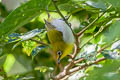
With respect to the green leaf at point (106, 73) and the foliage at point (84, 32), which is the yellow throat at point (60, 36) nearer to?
the foliage at point (84, 32)

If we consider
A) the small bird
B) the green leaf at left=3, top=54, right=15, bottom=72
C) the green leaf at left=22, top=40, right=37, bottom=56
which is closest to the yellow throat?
the small bird

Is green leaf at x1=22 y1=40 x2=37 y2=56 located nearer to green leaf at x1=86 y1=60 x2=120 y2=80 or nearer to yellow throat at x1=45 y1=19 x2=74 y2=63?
yellow throat at x1=45 y1=19 x2=74 y2=63

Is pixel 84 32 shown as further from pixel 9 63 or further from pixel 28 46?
pixel 9 63

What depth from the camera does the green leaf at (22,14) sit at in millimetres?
439

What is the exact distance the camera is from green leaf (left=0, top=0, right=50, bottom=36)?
439 millimetres

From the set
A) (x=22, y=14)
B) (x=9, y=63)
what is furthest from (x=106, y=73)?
(x=9, y=63)

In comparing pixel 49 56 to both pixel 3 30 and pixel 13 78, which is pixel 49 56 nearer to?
pixel 13 78

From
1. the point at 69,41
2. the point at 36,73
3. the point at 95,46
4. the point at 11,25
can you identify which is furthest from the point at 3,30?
the point at 36,73

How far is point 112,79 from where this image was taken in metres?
0.34

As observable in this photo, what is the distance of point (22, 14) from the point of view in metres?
0.46

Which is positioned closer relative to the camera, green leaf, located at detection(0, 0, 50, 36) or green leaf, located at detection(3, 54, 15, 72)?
green leaf, located at detection(0, 0, 50, 36)

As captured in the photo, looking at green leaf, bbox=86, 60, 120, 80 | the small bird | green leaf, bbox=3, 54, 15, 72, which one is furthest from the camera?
green leaf, bbox=3, 54, 15, 72

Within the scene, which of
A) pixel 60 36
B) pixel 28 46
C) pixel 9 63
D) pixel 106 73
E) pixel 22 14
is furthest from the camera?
pixel 9 63

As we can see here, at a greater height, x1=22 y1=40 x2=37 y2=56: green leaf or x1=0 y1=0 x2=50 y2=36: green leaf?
x1=0 y1=0 x2=50 y2=36: green leaf
